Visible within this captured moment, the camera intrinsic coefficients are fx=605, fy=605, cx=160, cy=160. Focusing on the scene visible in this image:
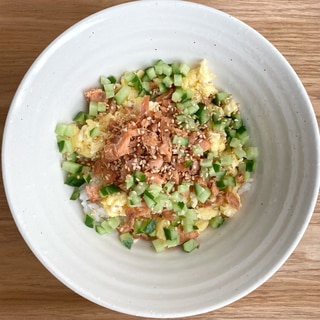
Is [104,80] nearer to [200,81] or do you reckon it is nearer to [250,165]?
[200,81]

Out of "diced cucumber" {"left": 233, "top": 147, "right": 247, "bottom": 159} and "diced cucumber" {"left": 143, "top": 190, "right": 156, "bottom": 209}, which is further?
"diced cucumber" {"left": 233, "top": 147, "right": 247, "bottom": 159}

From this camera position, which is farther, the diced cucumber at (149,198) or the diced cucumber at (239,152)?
the diced cucumber at (239,152)

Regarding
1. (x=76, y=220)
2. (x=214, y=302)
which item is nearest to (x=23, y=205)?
(x=76, y=220)

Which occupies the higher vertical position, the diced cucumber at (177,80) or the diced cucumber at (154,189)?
the diced cucumber at (177,80)

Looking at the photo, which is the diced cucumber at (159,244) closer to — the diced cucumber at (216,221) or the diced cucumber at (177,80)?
the diced cucumber at (216,221)

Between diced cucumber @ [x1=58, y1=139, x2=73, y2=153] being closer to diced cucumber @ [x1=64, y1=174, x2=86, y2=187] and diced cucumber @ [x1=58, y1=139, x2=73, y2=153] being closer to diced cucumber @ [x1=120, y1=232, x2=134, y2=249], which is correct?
diced cucumber @ [x1=64, y1=174, x2=86, y2=187]

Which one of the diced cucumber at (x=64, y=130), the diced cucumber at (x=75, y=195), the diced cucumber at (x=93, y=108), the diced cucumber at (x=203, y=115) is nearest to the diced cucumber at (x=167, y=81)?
the diced cucumber at (x=203, y=115)

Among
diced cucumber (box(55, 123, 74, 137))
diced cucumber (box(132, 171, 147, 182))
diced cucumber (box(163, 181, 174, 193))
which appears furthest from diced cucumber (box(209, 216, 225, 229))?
diced cucumber (box(55, 123, 74, 137))
